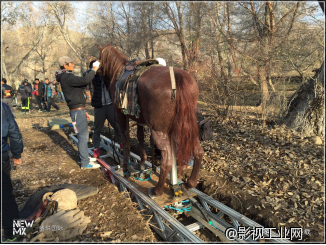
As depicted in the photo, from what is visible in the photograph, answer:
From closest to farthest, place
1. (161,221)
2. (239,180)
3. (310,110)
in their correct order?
1. (161,221)
2. (239,180)
3. (310,110)

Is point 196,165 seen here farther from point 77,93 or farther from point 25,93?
point 25,93

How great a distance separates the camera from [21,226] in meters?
2.80

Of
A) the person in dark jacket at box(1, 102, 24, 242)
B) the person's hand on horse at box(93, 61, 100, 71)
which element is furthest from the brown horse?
the person in dark jacket at box(1, 102, 24, 242)

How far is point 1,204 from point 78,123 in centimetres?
225

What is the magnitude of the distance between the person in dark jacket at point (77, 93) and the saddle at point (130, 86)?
35.0 inches

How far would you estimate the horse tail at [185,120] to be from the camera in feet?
9.45

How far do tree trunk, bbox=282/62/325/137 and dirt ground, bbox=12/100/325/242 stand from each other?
36 centimetres

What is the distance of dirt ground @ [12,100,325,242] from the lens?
298cm

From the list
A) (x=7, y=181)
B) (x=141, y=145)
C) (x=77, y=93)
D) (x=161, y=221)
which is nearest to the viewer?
(x=7, y=181)

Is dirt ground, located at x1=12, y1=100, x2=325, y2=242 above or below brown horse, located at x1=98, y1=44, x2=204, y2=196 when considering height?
below

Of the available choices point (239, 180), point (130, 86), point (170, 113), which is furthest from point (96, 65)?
point (239, 180)

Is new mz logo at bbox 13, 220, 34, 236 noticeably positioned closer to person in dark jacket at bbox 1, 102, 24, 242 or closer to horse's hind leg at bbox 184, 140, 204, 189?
person in dark jacket at bbox 1, 102, 24, 242

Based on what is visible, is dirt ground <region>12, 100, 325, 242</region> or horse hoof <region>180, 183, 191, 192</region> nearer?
dirt ground <region>12, 100, 325, 242</region>

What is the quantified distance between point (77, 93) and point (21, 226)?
2557 mm
